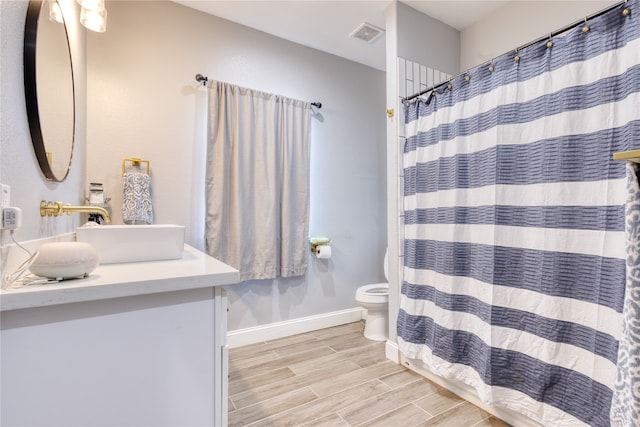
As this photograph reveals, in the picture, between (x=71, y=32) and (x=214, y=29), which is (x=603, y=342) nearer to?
(x=71, y=32)

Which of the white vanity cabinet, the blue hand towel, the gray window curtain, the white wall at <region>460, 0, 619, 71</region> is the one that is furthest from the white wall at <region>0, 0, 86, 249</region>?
the white wall at <region>460, 0, 619, 71</region>

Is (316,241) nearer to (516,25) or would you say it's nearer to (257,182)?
(257,182)

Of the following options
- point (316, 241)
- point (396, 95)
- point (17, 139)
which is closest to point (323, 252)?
point (316, 241)

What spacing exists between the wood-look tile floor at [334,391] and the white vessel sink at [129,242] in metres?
0.98

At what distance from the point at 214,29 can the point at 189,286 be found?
2224 millimetres

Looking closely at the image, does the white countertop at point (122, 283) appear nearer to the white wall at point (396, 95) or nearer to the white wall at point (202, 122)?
the white wall at point (202, 122)

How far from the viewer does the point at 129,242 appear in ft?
3.51

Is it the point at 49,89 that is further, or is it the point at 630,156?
the point at 49,89

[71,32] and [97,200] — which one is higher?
[71,32]

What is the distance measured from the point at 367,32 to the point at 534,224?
78.5 inches

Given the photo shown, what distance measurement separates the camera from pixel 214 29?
226cm

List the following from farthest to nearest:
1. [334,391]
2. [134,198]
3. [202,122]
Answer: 1. [202,122]
2. [134,198]
3. [334,391]

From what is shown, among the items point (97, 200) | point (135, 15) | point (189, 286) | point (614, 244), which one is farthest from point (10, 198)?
point (614, 244)

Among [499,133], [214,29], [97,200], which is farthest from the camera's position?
[214,29]
